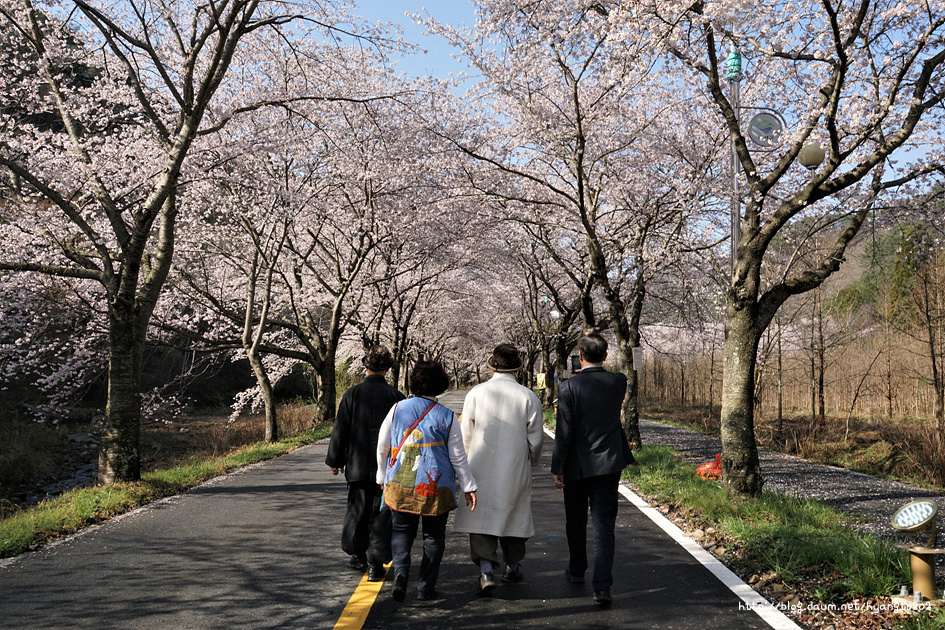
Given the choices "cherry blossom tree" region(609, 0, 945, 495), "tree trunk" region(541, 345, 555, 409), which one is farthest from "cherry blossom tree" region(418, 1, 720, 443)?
"tree trunk" region(541, 345, 555, 409)

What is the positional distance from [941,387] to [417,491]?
1651 centimetres

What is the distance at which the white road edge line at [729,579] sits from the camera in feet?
12.7

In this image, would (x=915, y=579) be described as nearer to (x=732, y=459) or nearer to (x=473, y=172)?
(x=732, y=459)

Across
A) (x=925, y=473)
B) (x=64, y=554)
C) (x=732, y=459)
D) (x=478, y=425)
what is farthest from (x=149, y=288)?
(x=925, y=473)

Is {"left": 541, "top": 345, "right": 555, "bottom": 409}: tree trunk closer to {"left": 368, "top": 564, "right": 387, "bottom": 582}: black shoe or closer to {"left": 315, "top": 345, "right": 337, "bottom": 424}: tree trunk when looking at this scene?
{"left": 315, "top": 345, "right": 337, "bottom": 424}: tree trunk

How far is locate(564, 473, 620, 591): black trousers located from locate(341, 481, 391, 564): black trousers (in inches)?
54.1

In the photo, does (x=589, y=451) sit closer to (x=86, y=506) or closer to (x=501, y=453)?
(x=501, y=453)

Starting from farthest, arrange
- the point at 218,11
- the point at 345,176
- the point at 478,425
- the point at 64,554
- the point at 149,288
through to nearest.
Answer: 1. the point at 345,176
2. the point at 149,288
3. the point at 218,11
4. the point at 64,554
5. the point at 478,425

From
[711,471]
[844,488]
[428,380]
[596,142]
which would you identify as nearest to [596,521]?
[428,380]

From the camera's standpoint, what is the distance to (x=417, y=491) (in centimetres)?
429

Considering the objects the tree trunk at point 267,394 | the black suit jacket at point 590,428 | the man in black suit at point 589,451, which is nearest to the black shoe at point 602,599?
the man in black suit at point 589,451

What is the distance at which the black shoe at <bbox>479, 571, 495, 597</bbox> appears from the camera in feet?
13.8

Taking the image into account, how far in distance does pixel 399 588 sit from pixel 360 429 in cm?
128

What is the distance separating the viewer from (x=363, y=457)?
4.89 metres
